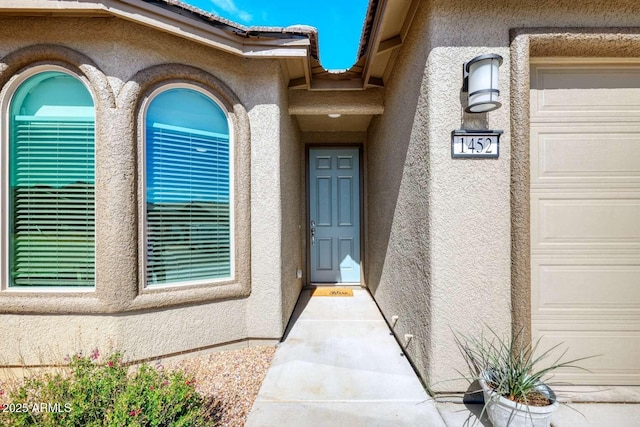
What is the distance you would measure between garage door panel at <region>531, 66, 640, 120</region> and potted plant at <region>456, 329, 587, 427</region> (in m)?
2.13

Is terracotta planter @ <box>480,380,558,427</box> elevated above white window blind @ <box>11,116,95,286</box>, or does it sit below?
below

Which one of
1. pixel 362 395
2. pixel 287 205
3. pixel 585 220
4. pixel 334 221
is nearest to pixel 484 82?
pixel 585 220

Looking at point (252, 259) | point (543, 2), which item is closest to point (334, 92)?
point (543, 2)

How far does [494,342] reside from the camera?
2.31 meters

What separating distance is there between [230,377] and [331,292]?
9.16 ft

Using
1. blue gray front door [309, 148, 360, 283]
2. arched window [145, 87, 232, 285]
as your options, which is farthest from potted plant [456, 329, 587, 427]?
blue gray front door [309, 148, 360, 283]

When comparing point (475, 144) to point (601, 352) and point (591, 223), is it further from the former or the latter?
point (601, 352)

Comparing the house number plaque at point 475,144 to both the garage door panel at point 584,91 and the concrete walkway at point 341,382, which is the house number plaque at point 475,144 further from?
the concrete walkway at point 341,382

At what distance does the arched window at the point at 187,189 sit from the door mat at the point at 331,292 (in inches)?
93.1

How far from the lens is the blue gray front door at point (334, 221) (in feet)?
18.7

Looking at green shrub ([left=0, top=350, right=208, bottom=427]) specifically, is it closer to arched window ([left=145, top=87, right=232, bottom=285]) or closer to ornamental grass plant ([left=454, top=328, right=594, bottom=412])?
arched window ([left=145, top=87, right=232, bottom=285])

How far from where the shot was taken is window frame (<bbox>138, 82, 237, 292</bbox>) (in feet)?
9.16

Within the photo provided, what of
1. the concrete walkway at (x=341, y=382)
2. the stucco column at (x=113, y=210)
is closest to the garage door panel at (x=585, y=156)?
the concrete walkway at (x=341, y=382)

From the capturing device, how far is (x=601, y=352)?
7.85 feet
